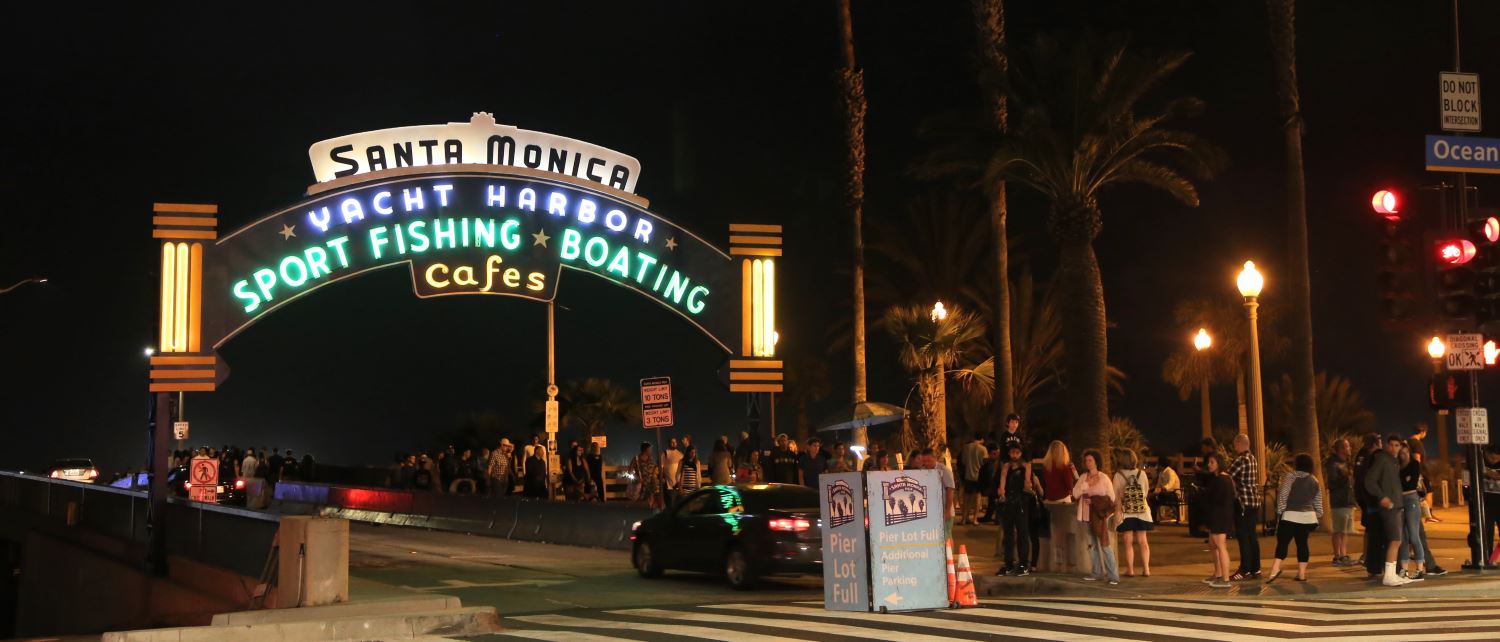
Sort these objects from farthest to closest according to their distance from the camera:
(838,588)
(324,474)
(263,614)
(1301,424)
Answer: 1. (324,474)
2. (1301,424)
3. (838,588)
4. (263,614)

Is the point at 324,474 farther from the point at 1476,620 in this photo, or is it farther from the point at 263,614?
the point at 1476,620

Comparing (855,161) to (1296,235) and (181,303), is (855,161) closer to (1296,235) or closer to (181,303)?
(1296,235)

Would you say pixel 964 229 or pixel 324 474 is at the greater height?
pixel 964 229

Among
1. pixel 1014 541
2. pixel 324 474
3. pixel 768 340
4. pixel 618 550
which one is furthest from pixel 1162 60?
pixel 324 474

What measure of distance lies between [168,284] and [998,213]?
18.1 m

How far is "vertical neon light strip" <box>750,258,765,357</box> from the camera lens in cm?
2375

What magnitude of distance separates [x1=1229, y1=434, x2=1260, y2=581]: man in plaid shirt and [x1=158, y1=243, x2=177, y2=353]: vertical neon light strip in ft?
48.4

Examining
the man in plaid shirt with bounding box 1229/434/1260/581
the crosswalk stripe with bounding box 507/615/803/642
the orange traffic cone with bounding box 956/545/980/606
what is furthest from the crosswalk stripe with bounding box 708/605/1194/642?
the man in plaid shirt with bounding box 1229/434/1260/581

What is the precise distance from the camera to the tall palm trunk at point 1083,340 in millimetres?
26297

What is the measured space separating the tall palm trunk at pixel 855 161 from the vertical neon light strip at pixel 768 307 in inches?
250

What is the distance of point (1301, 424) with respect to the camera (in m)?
25.9

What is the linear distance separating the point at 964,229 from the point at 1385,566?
29.5 m

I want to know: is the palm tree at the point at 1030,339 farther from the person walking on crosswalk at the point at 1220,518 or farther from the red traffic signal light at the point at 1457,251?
the person walking on crosswalk at the point at 1220,518

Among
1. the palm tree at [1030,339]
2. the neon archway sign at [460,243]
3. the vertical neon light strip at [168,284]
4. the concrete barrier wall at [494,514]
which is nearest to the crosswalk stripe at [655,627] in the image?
the neon archway sign at [460,243]
